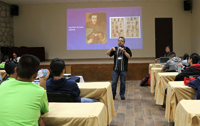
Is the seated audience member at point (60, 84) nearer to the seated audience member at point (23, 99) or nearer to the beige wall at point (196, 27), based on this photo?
the seated audience member at point (23, 99)

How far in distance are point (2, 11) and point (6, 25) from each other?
2.00 ft

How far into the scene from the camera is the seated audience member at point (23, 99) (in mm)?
1448

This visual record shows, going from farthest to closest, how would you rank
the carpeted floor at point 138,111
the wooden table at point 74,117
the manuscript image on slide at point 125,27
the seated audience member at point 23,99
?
the manuscript image on slide at point 125,27 → the carpeted floor at point 138,111 → the wooden table at point 74,117 → the seated audience member at point 23,99

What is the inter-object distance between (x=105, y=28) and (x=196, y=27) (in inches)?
139

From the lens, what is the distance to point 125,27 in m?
9.52

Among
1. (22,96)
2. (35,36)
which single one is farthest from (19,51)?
(22,96)

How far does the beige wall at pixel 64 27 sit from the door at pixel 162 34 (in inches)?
6.1

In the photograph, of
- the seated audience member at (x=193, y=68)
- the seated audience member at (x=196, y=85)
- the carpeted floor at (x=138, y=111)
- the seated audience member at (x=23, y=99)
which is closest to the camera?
the seated audience member at (x=23, y=99)

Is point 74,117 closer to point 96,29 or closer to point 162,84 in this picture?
point 162,84

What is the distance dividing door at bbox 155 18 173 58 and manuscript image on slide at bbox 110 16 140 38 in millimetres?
847

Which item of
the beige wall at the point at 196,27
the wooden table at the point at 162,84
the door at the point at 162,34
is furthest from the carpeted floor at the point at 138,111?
the door at the point at 162,34

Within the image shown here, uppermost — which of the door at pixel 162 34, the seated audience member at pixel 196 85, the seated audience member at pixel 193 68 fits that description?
the door at pixel 162 34

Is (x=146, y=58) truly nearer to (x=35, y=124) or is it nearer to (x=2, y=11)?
(x=2, y=11)

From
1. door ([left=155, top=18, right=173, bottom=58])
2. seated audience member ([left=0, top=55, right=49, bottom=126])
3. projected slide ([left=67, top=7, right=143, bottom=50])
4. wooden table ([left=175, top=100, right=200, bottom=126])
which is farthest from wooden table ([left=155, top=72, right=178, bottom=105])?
door ([left=155, top=18, right=173, bottom=58])
